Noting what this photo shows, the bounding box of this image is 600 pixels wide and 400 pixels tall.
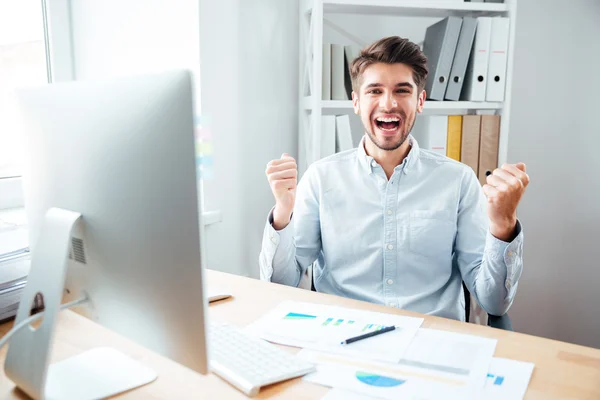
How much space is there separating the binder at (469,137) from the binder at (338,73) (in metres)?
0.51

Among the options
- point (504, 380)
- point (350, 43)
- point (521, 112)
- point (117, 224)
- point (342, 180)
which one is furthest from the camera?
point (521, 112)

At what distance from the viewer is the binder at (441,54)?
6.45 ft

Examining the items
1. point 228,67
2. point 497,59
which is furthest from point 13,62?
point 497,59

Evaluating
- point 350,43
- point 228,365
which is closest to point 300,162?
point 350,43

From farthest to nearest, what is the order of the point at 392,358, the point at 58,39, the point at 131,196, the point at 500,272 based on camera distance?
the point at 58,39 → the point at 500,272 → the point at 392,358 → the point at 131,196

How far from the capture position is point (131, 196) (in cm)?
66

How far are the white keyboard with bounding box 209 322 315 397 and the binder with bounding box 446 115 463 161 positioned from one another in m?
1.38

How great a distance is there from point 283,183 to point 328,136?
0.80m

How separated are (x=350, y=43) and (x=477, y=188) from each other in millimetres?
1002

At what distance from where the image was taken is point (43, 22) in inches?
74.9

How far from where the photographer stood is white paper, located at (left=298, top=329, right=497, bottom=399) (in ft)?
2.53

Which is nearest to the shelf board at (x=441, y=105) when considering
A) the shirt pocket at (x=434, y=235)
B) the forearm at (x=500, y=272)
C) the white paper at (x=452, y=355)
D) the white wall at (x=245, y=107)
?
the white wall at (x=245, y=107)

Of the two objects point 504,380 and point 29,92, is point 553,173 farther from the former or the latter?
point 29,92

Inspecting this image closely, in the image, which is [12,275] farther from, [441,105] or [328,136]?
[441,105]
